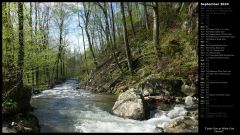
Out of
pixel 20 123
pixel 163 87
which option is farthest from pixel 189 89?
pixel 20 123

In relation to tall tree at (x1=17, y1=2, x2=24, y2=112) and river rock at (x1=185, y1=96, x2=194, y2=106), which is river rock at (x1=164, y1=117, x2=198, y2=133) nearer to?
river rock at (x1=185, y1=96, x2=194, y2=106)

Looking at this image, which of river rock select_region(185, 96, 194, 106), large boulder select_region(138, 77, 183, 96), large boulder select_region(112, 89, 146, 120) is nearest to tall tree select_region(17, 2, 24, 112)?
large boulder select_region(112, 89, 146, 120)

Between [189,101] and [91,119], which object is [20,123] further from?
[189,101]

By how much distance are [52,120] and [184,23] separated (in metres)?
9.45

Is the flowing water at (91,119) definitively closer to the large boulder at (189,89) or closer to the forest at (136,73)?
the forest at (136,73)

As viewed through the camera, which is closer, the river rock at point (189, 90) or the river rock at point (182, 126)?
the river rock at point (182, 126)

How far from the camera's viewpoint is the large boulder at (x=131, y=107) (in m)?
9.98

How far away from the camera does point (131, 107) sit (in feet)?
33.4

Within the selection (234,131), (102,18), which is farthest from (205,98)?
(102,18)

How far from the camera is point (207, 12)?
7.57 m

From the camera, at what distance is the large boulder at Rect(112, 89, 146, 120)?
998 cm

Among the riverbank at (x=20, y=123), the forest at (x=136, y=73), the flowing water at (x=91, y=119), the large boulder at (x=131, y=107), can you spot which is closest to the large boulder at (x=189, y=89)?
the forest at (x=136, y=73)

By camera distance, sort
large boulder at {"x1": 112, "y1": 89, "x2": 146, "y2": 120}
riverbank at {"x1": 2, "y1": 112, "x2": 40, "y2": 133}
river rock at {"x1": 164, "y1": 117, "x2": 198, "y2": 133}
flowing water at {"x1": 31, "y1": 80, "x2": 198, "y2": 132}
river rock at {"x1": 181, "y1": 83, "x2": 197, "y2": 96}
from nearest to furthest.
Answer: riverbank at {"x1": 2, "y1": 112, "x2": 40, "y2": 133} < river rock at {"x1": 164, "y1": 117, "x2": 198, "y2": 133} < flowing water at {"x1": 31, "y1": 80, "x2": 198, "y2": 132} < large boulder at {"x1": 112, "y1": 89, "x2": 146, "y2": 120} < river rock at {"x1": 181, "y1": 83, "x2": 197, "y2": 96}

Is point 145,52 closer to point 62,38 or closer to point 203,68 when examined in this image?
point 203,68
